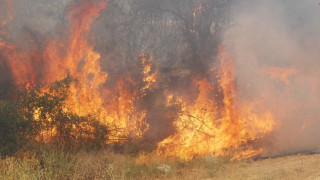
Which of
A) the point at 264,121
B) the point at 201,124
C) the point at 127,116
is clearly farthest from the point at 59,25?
the point at 264,121

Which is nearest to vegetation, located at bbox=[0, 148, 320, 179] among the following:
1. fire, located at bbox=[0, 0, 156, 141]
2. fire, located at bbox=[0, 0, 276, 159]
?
fire, located at bbox=[0, 0, 276, 159]

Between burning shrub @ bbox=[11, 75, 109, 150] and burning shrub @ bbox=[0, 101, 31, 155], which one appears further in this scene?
burning shrub @ bbox=[11, 75, 109, 150]

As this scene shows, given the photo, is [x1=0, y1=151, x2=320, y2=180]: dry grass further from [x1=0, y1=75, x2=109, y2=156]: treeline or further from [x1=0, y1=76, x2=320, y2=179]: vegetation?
[x1=0, y1=75, x2=109, y2=156]: treeline

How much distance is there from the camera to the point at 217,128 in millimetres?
10938

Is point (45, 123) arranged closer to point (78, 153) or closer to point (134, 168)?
point (78, 153)

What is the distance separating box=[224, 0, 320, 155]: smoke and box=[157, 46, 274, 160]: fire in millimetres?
598

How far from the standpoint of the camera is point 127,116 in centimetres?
1116

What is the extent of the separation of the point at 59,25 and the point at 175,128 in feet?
23.7

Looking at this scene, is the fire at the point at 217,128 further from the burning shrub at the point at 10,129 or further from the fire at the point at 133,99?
the burning shrub at the point at 10,129

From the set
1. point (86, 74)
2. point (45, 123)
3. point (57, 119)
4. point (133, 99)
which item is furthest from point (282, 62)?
point (45, 123)

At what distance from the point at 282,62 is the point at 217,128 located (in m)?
4.42

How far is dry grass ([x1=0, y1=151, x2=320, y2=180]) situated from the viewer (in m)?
7.04

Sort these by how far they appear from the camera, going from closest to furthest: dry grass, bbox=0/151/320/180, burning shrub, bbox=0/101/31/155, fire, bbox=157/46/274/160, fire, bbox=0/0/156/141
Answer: dry grass, bbox=0/151/320/180, burning shrub, bbox=0/101/31/155, fire, bbox=157/46/274/160, fire, bbox=0/0/156/141

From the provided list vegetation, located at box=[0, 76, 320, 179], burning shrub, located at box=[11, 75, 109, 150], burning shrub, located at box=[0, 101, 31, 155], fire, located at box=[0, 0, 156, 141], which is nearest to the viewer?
vegetation, located at box=[0, 76, 320, 179]
